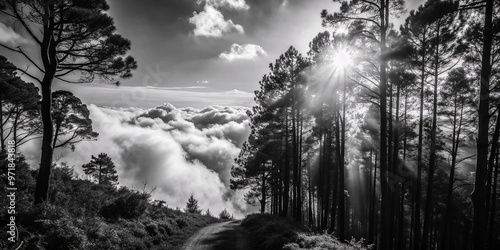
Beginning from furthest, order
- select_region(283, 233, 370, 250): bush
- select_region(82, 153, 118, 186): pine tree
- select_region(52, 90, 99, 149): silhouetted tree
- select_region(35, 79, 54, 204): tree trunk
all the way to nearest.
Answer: select_region(82, 153, 118, 186): pine tree
select_region(52, 90, 99, 149): silhouetted tree
select_region(283, 233, 370, 250): bush
select_region(35, 79, 54, 204): tree trunk

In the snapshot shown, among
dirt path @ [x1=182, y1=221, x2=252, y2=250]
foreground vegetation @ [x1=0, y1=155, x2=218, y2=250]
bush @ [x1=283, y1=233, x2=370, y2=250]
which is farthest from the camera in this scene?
dirt path @ [x1=182, y1=221, x2=252, y2=250]

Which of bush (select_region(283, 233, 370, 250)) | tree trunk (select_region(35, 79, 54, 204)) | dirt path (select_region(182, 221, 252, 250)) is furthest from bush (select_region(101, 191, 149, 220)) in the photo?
bush (select_region(283, 233, 370, 250))

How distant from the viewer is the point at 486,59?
6.56 meters

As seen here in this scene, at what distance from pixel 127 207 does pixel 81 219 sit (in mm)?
4619

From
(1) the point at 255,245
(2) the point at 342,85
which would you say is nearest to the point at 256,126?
(2) the point at 342,85

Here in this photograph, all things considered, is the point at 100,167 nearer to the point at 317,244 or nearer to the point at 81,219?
the point at 81,219

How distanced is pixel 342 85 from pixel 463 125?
8756 millimetres

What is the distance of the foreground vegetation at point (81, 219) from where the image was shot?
794cm

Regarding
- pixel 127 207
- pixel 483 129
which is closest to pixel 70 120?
pixel 127 207

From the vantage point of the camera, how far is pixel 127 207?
47.4 ft

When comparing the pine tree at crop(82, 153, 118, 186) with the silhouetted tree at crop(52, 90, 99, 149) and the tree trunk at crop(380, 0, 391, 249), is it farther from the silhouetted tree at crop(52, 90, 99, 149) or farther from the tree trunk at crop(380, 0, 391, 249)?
the tree trunk at crop(380, 0, 391, 249)

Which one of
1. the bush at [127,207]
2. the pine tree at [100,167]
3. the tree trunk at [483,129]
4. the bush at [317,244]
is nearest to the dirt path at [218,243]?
the bush at [317,244]

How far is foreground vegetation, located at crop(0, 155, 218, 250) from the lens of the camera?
7938mm

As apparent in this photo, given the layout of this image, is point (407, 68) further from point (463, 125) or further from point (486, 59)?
point (486, 59)
